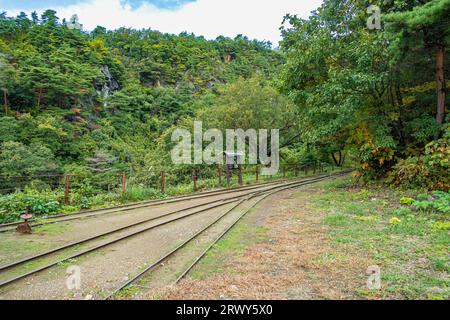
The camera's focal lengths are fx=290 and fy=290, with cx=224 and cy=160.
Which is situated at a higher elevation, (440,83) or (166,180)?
(440,83)

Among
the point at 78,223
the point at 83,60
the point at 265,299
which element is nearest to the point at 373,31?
the point at 265,299

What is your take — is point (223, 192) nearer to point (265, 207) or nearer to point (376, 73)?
point (265, 207)

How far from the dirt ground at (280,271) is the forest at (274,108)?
21.2 ft

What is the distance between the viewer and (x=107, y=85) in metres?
59.8

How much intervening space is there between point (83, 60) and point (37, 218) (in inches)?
2190

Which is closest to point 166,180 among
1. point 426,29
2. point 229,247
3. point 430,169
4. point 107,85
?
point 229,247

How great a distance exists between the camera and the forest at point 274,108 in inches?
429

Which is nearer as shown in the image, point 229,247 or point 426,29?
point 229,247

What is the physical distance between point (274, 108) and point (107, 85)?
44.8 m

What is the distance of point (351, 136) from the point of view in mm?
14305

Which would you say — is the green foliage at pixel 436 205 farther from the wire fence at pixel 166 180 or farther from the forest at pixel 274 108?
the wire fence at pixel 166 180

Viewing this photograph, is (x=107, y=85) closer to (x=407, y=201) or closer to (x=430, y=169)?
(x=430, y=169)

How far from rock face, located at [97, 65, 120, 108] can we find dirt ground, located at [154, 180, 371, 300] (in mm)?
54818

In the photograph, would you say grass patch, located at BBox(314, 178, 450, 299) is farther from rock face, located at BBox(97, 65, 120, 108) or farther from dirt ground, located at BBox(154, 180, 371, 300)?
rock face, located at BBox(97, 65, 120, 108)
